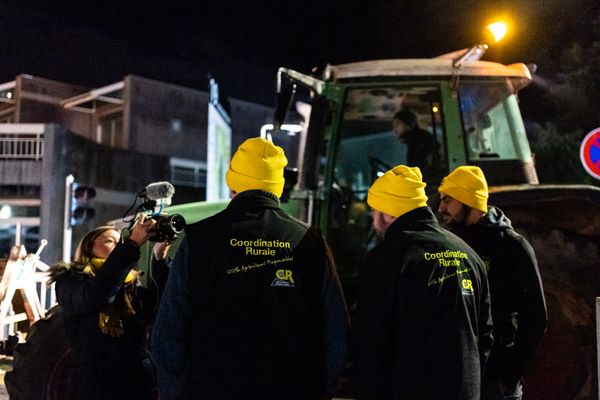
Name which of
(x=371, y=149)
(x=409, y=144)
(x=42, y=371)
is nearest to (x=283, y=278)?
(x=42, y=371)

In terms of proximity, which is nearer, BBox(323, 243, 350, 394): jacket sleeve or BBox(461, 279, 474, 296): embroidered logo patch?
BBox(323, 243, 350, 394): jacket sleeve

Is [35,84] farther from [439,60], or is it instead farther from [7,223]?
[439,60]

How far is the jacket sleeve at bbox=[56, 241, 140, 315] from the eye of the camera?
119 inches

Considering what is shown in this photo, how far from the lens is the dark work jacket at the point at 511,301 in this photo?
3072mm

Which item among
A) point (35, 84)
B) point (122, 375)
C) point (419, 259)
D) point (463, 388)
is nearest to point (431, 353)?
point (463, 388)

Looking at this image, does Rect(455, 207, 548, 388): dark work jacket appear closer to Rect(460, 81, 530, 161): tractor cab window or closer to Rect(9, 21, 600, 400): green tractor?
Rect(9, 21, 600, 400): green tractor

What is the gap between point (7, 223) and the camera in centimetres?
1572

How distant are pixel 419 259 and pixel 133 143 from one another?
22807 mm

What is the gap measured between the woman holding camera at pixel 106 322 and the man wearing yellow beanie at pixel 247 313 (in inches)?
30.0

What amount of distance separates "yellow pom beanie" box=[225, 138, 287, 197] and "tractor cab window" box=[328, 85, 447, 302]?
2803 mm

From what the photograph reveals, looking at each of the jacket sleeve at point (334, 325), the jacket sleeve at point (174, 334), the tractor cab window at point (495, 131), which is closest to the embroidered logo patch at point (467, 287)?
the jacket sleeve at point (334, 325)

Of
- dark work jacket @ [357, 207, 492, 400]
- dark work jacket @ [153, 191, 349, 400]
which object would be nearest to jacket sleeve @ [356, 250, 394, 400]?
dark work jacket @ [357, 207, 492, 400]

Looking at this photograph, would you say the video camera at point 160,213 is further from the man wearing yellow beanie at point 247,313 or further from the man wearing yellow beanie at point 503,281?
the man wearing yellow beanie at point 503,281

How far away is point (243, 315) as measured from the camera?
2.31m
